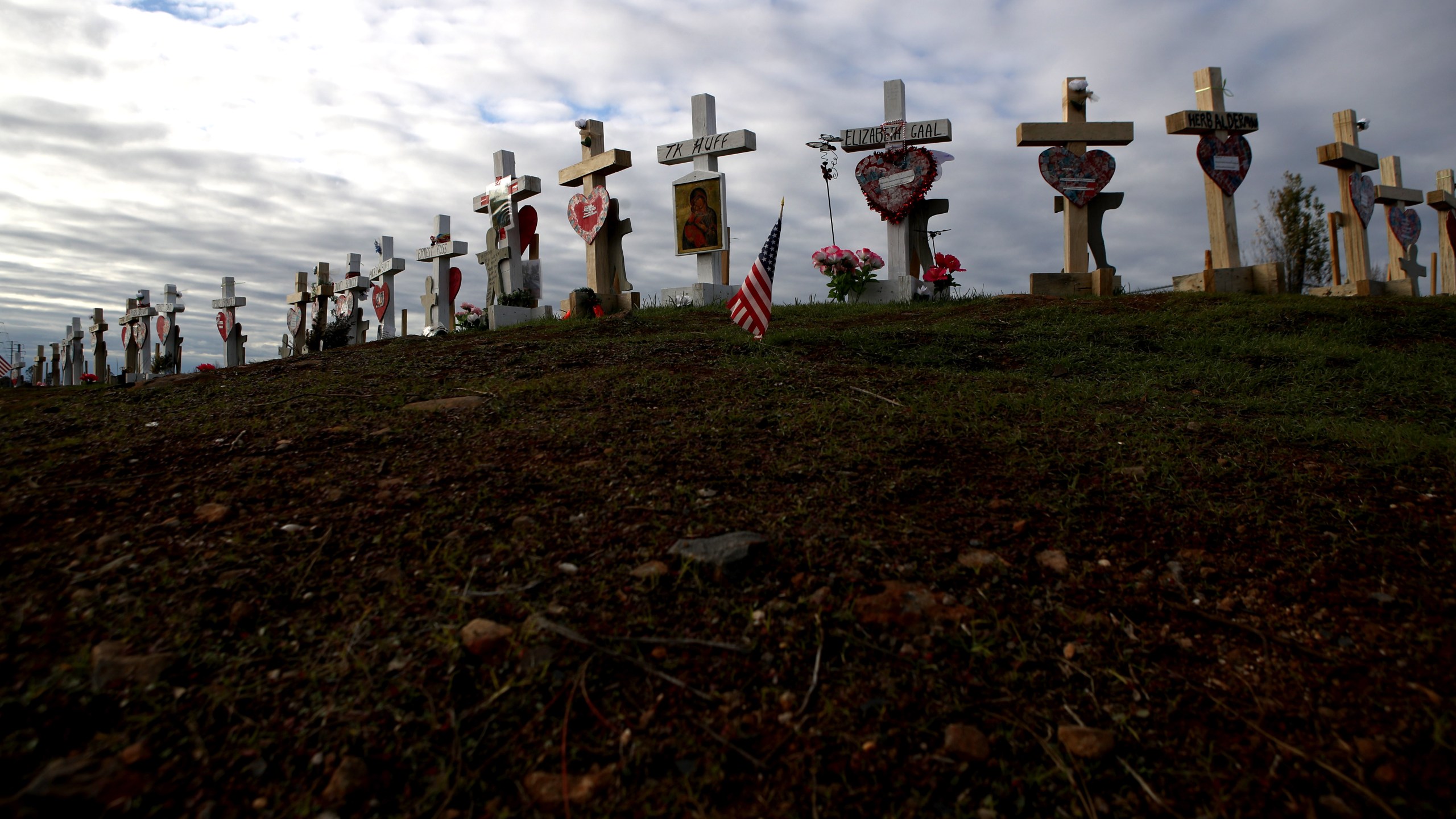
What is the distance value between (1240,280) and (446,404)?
10.6 m

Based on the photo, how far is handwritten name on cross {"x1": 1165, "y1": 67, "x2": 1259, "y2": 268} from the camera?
35.3 feet

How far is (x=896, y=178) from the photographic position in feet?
37.5

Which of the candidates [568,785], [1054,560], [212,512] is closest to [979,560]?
[1054,560]

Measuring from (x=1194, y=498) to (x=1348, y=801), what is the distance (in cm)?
153

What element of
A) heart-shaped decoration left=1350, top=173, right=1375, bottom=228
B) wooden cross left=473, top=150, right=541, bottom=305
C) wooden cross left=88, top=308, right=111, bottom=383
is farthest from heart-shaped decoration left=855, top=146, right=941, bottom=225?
wooden cross left=88, top=308, right=111, bottom=383

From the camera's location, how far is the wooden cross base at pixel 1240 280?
10.3 metres

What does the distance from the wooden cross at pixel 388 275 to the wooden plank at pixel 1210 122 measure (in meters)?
13.1

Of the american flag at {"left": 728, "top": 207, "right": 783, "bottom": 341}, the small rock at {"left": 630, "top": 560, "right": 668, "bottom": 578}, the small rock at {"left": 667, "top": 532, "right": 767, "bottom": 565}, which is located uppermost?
the american flag at {"left": 728, "top": 207, "right": 783, "bottom": 341}

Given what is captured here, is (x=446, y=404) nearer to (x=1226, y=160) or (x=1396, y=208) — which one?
(x=1226, y=160)

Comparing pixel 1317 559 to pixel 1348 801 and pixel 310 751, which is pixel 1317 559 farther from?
pixel 310 751

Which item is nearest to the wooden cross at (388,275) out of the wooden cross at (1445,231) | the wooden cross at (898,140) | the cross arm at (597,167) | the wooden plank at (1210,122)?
the cross arm at (597,167)

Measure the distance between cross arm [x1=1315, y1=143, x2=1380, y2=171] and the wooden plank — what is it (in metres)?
1.78

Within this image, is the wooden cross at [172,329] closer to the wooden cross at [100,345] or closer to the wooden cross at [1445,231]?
the wooden cross at [100,345]

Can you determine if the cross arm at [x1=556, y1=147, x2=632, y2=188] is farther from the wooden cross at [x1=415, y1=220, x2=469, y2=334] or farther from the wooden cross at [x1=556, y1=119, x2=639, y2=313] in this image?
the wooden cross at [x1=415, y1=220, x2=469, y2=334]
